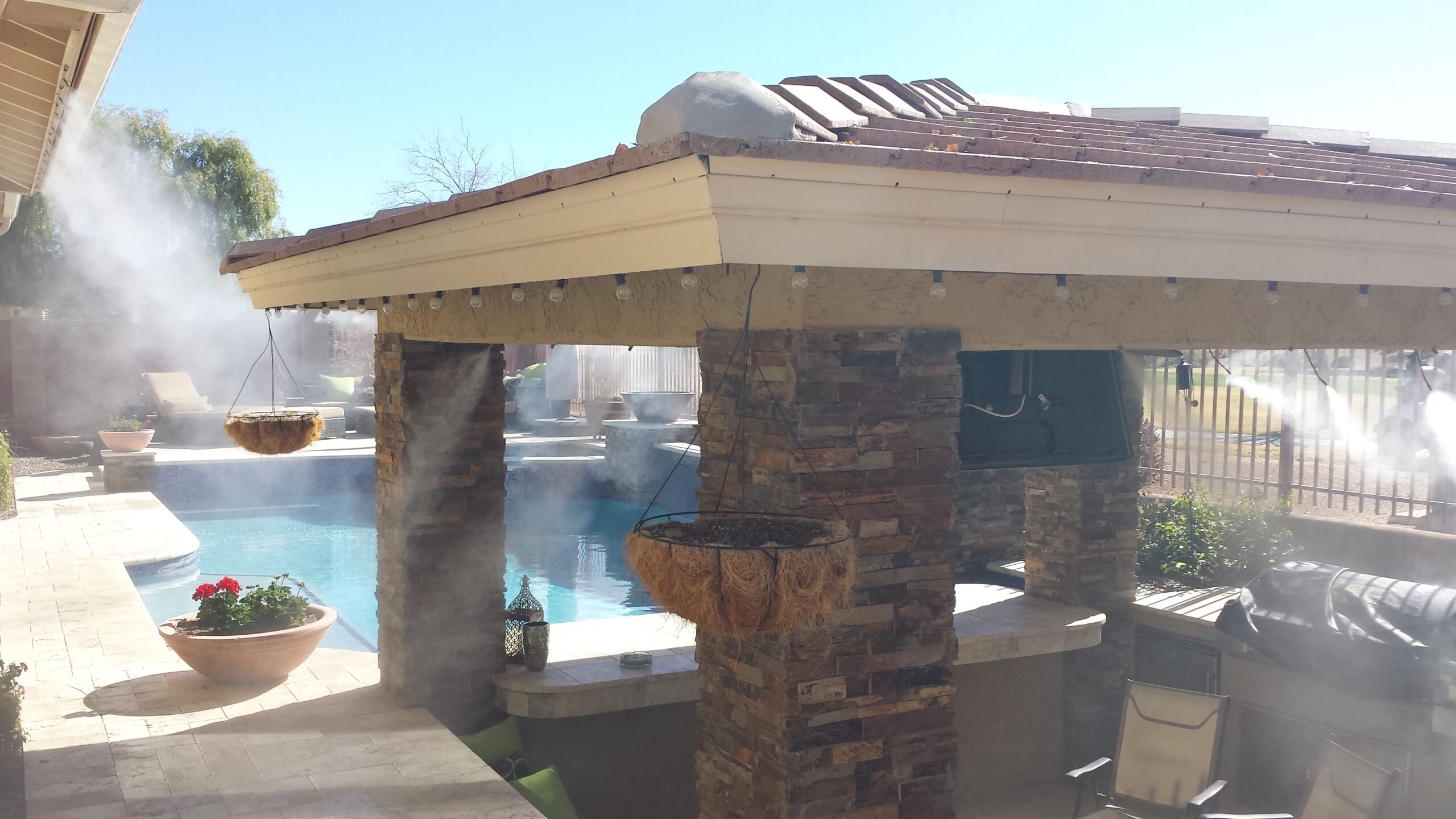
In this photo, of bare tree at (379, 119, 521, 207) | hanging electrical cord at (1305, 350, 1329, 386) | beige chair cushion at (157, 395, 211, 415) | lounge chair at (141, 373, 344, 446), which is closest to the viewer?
hanging electrical cord at (1305, 350, 1329, 386)

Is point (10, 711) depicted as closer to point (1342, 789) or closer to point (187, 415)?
point (1342, 789)

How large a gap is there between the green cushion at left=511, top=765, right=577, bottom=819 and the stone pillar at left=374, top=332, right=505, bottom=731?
1037 mm

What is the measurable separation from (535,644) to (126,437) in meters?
13.9

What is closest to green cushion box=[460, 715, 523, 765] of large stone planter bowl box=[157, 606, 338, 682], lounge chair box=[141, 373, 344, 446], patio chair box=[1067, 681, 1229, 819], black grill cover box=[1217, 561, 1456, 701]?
large stone planter bowl box=[157, 606, 338, 682]

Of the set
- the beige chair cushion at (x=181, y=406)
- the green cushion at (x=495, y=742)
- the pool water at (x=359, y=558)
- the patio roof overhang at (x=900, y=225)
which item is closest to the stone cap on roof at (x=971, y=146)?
the patio roof overhang at (x=900, y=225)

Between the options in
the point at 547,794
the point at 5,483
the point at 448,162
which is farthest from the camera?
the point at 448,162

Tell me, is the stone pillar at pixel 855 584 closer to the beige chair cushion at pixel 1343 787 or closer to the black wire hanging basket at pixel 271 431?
the beige chair cushion at pixel 1343 787

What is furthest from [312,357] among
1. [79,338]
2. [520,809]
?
[520,809]

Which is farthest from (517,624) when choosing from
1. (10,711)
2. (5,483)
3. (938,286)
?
(5,483)

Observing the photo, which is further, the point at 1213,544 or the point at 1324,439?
the point at 1324,439

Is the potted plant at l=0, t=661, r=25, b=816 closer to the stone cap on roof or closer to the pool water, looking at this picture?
the stone cap on roof

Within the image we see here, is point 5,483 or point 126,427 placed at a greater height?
point 126,427

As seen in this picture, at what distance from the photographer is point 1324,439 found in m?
10.2

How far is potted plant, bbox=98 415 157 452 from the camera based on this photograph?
17.3 meters
